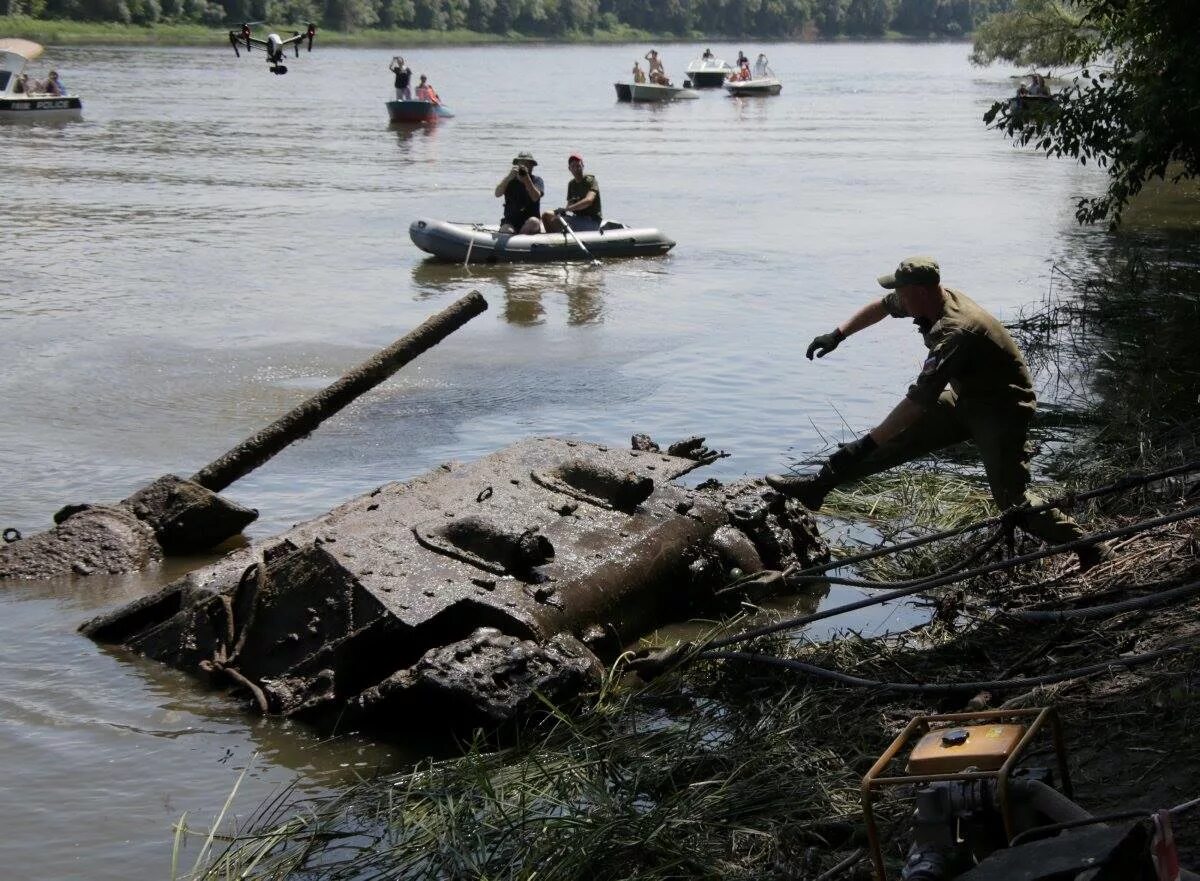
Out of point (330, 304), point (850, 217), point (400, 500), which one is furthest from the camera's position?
point (850, 217)

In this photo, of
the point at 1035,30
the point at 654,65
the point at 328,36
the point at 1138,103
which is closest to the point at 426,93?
the point at 654,65

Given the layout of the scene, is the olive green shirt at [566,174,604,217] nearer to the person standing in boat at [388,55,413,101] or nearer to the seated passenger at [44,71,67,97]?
the seated passenger at [44,71,67,97]

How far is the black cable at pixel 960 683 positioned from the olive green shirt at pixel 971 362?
1819 millimetres

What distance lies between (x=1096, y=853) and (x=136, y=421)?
37.1ft

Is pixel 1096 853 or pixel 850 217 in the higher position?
pixel 1096 853

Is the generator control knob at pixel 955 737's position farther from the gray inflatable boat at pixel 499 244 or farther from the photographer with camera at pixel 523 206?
the photographer with camera at pixel 523 206

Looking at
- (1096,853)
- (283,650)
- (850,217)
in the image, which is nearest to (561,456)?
(283,650)

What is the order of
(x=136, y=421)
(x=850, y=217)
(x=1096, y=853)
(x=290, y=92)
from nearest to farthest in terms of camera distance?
(x=1096, y=853), (x=136, y=421), (x=850, y=217), (x=290, y=92)

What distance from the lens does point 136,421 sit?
13484 mm

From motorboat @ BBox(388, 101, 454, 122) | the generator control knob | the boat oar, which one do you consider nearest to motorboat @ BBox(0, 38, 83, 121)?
motorboat @ BBox(388, 101, 454, 122)

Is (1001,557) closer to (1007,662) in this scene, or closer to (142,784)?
(1007,662)

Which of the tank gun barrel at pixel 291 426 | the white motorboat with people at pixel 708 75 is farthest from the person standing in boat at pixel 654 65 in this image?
the tank gun barrel at pixel 291 426

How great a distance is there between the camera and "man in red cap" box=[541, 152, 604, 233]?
904 inches

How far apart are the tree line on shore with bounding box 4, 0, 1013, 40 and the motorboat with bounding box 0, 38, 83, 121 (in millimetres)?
27623
